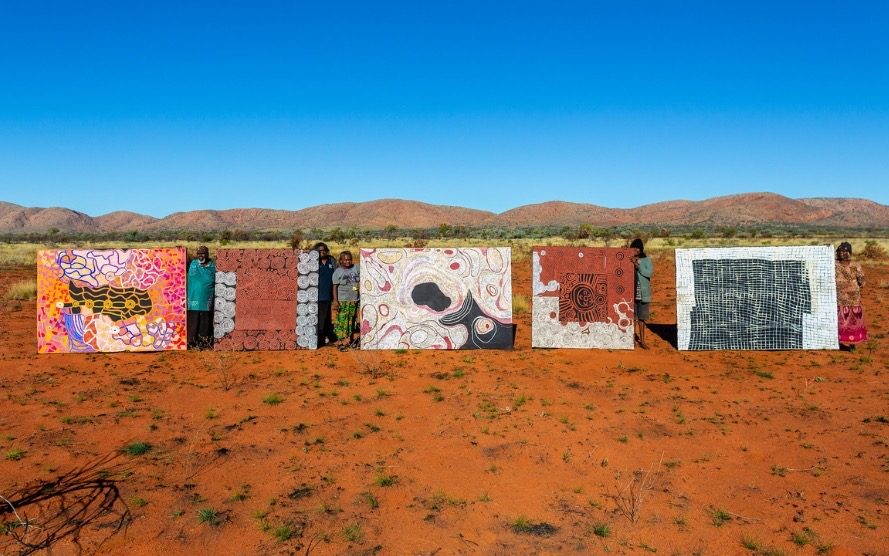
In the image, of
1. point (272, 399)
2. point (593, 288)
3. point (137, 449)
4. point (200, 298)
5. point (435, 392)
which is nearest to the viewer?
point (137, 449)

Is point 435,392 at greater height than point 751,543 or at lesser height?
greater

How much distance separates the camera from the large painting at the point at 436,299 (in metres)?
11.1

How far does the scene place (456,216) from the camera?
15288 cm

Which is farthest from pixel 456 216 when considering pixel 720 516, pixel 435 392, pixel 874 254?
pixel 720 516

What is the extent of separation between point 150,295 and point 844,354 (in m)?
12.7

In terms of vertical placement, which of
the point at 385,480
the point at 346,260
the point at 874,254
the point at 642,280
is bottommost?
the point at 385,480

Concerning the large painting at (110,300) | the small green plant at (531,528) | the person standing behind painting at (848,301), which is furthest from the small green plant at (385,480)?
the person standing behind painting at (848,301)

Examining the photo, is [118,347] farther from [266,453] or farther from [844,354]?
[844,354]

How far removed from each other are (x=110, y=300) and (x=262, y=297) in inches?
108

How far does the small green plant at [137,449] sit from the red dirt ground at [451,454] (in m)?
0.06

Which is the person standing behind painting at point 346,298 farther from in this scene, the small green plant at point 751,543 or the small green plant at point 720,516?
the small green plant at point 751,543

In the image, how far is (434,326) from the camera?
36.9 feet

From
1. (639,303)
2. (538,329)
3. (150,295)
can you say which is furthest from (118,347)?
(639,303)

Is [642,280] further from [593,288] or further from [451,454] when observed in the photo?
[451,454]
